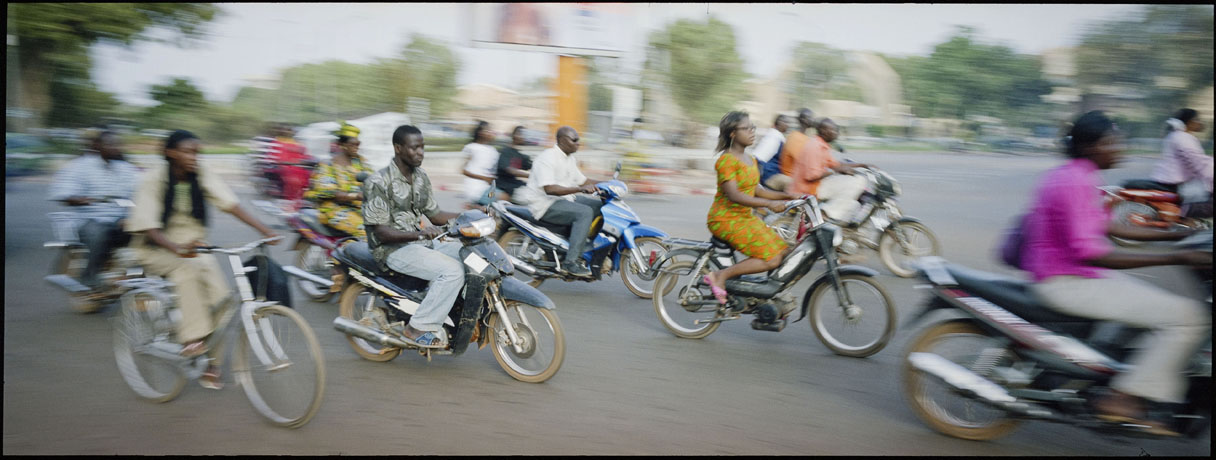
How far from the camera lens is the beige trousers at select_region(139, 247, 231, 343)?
417 centimetres

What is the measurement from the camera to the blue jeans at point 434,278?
Result: 14.8 feet

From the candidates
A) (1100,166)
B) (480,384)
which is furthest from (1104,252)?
(480,384)

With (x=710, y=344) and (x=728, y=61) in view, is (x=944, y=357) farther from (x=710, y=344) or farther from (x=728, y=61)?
(x=728, y=61)

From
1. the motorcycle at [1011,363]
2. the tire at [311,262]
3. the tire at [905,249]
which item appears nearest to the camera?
the motorcycle at [1011,363]

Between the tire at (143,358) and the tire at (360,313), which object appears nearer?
the tire at (143,358)

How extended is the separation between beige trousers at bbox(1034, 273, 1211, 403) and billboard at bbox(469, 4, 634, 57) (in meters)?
14.3

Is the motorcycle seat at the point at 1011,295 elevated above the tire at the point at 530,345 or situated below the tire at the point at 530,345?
above

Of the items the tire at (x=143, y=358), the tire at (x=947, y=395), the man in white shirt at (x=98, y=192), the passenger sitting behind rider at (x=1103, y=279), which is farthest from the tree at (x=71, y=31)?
the passenger sitting behind rider at (x=1103, y=279)

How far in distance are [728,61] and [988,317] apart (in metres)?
23.1

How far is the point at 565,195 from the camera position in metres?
7.21

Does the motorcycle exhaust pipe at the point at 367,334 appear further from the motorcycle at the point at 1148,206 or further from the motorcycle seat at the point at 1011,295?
the motorcycle at the point at 1148,206

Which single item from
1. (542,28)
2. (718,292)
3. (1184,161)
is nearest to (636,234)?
(718,292)

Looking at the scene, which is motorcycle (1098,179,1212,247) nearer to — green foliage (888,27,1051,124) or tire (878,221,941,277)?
tire (878,221,941,277)

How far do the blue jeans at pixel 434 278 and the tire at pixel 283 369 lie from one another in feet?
2.50
